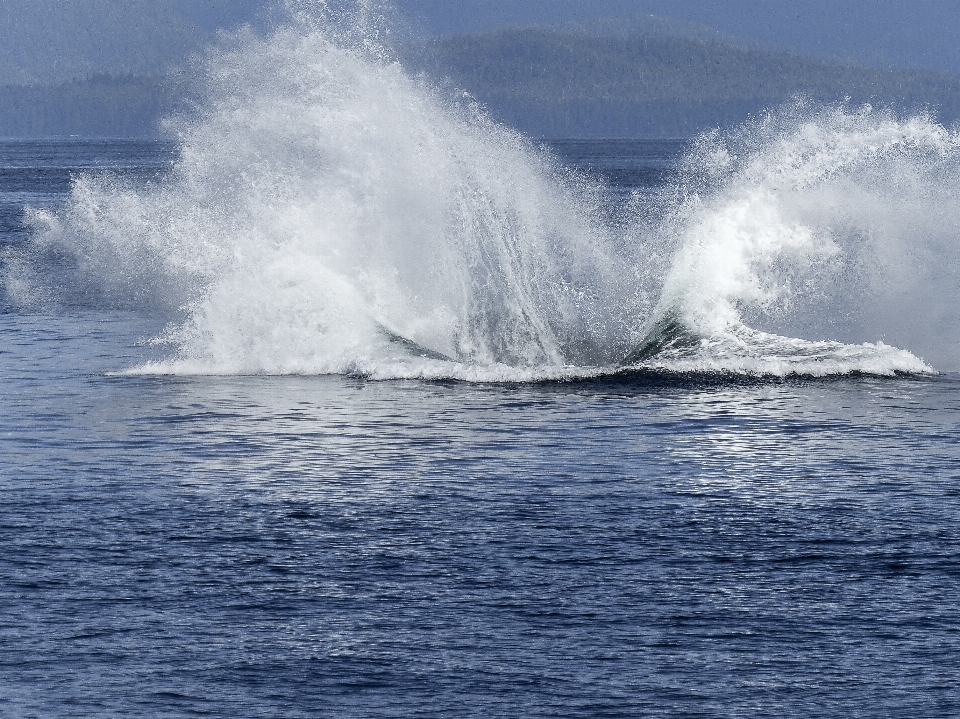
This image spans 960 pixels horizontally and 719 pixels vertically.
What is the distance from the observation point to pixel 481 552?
18.7 metres

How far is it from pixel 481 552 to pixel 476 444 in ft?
21.8

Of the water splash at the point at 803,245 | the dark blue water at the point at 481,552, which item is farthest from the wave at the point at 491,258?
the dark blue water at the point at 481,552

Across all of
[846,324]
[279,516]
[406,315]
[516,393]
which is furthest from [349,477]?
[846,324]

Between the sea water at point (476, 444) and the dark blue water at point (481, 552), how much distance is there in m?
0.06

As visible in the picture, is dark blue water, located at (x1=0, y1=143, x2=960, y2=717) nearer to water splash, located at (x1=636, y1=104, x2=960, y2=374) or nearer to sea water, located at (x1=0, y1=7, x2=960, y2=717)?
sea water, located at (x1=0, y1=7, x2=960, y2=717)

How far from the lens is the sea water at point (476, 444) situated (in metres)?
14.8

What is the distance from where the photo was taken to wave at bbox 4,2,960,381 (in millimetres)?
34281

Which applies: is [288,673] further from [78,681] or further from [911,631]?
[911,631]

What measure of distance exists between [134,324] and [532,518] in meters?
26.8

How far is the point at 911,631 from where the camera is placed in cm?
1554

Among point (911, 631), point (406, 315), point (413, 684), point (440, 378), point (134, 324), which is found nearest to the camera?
point (413, 684)

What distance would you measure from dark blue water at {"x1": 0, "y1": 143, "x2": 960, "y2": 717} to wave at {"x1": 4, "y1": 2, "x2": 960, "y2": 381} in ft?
11.8

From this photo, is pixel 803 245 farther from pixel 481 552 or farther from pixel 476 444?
pixel 481 552

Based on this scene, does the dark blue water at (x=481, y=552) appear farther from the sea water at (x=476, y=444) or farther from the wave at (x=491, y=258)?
the wave at (x=491, y=258)
